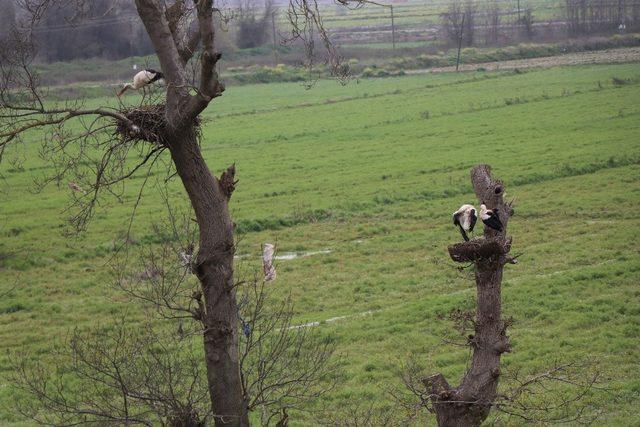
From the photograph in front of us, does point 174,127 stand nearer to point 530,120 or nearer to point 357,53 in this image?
point 530,120

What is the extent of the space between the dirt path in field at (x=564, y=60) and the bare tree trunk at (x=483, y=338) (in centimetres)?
5904

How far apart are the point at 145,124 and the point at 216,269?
1.57 m

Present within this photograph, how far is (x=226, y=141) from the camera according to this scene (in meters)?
43.8

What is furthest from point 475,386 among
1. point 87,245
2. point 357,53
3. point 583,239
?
point 357,53

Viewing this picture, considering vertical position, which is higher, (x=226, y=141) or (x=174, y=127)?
(x=174, y=127)

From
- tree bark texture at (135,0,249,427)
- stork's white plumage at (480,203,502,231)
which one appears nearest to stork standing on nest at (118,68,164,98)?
tree bark texture at (135,0,249,427)

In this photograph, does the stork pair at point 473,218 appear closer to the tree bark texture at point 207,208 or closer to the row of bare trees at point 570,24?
the tree bark texture at point 207,208

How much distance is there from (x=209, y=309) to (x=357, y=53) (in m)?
76.0

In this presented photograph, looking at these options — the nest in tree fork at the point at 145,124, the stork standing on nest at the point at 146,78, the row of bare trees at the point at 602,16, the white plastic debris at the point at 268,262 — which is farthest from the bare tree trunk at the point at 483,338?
the row of bare trees at the point at 602,16

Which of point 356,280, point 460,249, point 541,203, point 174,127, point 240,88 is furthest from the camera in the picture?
point 240,88

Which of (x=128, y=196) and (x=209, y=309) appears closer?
(x=209, y=309)

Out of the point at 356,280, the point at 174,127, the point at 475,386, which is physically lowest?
the point at 356,280

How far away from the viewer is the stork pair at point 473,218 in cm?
815

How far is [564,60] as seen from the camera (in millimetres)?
70250
